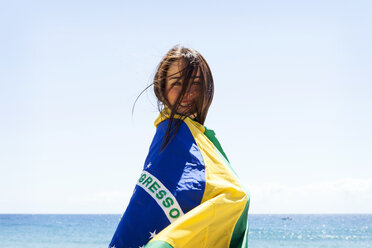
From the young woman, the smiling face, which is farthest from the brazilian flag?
the smiling face

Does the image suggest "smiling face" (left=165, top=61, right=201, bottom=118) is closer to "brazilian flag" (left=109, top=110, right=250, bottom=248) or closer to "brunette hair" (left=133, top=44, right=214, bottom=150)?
"brunette hair" (left=133, top=44, right=214, bottom=150)

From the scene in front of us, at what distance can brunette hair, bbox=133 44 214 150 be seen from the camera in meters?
1.68

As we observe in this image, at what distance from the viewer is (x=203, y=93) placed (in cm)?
171

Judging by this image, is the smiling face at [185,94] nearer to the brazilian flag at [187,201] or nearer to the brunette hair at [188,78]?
the brunette hair at [188,78]

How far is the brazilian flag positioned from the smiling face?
154 mm

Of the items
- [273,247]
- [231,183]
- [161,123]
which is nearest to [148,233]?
[231,183]

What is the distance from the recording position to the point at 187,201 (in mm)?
1414

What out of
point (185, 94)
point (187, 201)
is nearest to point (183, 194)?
point (187, 201)

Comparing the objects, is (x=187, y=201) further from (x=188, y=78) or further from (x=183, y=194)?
(x=188, y=78)

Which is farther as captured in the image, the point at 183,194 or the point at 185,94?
the point at 185,94

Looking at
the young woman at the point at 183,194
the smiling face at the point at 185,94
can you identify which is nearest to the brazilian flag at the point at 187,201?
the young woman at the point at 183,194

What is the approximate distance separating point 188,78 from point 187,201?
49cm

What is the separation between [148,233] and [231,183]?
0.31 meters

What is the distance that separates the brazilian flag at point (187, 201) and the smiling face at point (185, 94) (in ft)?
0.50
